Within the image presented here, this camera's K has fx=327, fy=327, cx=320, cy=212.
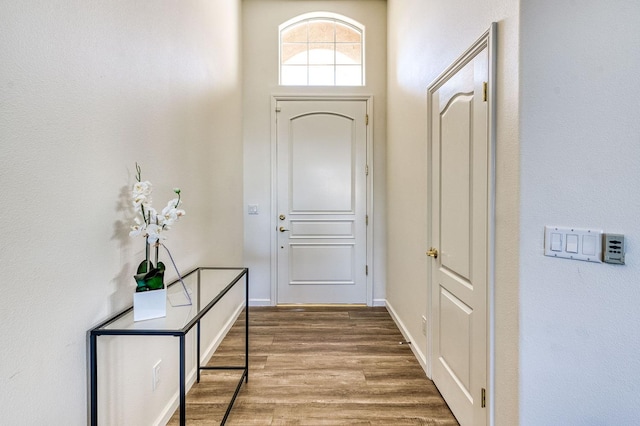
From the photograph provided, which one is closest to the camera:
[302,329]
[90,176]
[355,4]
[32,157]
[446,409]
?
[32,157]

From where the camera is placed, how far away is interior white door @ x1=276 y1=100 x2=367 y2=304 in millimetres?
3672

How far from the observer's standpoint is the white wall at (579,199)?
105 cm

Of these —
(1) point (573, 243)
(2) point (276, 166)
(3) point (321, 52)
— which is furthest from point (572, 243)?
(3) point (321, 52)

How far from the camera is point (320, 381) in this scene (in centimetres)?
221

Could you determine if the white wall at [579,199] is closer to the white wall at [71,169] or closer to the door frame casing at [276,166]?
the white wall at [71,169]

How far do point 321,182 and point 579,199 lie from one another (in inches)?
107

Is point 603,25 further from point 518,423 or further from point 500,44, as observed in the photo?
point 518,423

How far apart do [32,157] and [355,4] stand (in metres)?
3.66

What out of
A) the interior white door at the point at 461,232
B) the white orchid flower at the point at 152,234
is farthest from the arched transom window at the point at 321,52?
the white orchid flower at the point at 152,234

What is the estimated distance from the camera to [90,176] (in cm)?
119

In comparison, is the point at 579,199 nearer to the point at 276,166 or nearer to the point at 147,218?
the point at 147,218

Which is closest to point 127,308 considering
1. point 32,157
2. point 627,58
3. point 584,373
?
point 32,157

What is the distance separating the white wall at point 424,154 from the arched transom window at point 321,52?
0.46 metres

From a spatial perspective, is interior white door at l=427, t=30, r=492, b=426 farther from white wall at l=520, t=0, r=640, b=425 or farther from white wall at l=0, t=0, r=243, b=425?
white wall at l=0, t=0, r=243, b=425
